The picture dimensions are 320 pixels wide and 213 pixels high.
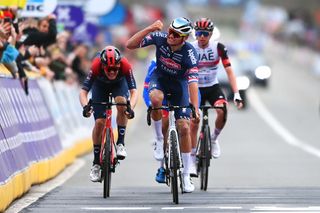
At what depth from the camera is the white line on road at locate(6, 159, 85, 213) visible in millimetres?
13141

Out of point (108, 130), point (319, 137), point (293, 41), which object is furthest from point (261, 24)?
point (108, 130)

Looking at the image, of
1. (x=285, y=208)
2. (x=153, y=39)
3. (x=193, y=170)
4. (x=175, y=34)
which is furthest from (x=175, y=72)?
(x=285, y=208)

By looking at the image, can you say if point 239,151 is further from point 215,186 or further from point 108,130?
point 108,130

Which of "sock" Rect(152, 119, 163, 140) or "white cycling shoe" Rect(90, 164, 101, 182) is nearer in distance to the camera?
"white cycling shoe" Rect(90, 164, 101, 182)

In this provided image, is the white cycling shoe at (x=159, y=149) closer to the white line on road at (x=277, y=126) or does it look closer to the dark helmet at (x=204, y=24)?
the dark helmet at (x=204, y=24)

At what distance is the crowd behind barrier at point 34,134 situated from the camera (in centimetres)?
1371

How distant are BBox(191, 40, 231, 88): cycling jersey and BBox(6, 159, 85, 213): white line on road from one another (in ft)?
8.07

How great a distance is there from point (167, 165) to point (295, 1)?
328ft

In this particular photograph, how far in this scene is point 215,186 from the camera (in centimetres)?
1664

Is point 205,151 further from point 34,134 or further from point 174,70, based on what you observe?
point 34,134

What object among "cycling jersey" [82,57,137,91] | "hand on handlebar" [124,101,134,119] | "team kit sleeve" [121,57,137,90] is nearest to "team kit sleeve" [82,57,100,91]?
"cycling jersey" [82,57,137,91]

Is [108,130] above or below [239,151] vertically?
above

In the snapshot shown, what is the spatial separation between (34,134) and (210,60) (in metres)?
2.64

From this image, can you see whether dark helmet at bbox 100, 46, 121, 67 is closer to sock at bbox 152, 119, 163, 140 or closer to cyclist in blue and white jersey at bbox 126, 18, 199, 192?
cyclist in blue and white jersey at bbox 126, 18, 199, 192
